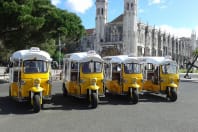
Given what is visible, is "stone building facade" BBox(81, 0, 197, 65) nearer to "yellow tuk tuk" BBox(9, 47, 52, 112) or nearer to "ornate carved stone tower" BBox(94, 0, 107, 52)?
"ornate carved stone tower" BBox(94, 0, 107, 52)

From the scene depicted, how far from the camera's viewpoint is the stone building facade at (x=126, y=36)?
112m

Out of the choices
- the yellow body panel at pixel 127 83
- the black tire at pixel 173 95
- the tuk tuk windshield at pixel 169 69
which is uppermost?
the tuk tuk windshield at pixel 169 69

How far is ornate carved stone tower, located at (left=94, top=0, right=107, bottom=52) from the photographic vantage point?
4675 inches

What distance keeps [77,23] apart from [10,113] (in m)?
28.0

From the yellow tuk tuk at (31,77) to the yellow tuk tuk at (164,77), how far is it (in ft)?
22.9

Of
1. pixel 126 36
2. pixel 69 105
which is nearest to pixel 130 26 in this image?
pixel 126 36

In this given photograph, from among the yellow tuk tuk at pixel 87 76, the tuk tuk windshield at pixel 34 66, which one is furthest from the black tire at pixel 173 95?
the tuk tuk windshield at pixel 34 66

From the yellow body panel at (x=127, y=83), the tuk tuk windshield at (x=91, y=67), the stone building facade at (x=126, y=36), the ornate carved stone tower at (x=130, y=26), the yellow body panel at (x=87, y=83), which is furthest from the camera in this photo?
the stone building facade at (x=126, y=36)

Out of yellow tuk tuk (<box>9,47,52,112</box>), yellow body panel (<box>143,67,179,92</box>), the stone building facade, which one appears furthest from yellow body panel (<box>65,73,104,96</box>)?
the stone building facade

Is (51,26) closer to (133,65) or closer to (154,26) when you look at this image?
(133,65)

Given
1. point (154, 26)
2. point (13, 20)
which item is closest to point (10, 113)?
point (13, 20)

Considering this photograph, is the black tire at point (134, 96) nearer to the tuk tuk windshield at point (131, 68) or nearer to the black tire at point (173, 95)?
the tuk tuk windshield at point (131, 68)

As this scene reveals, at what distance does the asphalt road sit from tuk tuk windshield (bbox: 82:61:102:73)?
1.59 meters

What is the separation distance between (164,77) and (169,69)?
1.88ft
